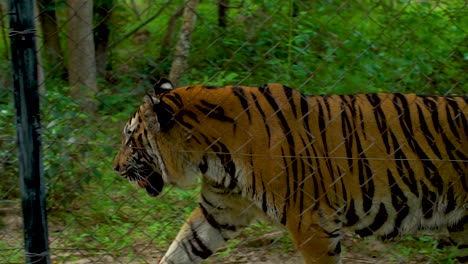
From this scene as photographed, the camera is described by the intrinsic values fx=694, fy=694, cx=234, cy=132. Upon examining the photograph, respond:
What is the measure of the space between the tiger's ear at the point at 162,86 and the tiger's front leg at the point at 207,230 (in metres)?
0.56

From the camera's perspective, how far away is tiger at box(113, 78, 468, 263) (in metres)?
3.53

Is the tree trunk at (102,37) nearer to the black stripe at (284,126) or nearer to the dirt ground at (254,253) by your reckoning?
the dirt ground at (254,253)

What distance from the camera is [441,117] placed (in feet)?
12.3

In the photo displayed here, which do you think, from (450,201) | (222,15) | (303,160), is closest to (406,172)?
(450,201)

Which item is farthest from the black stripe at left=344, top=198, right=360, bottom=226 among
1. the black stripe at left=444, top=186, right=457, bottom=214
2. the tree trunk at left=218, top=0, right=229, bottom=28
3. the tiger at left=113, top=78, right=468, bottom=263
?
the tree trunk at left=218, top=0, right=229, bottom=28

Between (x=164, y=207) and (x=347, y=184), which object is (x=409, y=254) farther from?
(x=164, y=207)

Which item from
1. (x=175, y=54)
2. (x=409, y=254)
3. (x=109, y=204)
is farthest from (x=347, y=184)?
(x=109, y=204)

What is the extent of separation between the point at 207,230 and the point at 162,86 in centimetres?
83

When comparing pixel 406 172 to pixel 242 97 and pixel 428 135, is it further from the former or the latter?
pixel 242 97

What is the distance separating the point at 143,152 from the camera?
3797 millimetres

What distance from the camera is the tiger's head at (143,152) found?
12.2ft

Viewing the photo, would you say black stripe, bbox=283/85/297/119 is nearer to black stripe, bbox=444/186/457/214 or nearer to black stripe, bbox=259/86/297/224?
black stripe, bbox=259/86/297/224

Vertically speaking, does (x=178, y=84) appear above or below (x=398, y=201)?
above

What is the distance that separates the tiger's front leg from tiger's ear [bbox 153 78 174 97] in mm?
563
